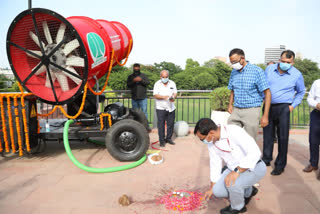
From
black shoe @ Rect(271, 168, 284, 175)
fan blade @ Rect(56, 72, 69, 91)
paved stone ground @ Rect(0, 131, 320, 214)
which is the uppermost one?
fan blade @ Rect(56, 72, 69, 91)

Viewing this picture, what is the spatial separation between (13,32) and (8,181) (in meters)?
2.33

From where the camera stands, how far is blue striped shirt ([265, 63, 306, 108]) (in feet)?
12.4

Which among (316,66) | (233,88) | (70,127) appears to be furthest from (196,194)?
(316,66)

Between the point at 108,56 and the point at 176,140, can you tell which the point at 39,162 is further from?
the point at 176,140

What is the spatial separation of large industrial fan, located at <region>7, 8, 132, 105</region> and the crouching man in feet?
7.67

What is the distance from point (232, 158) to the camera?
8.48ft

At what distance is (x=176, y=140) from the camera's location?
241 inches

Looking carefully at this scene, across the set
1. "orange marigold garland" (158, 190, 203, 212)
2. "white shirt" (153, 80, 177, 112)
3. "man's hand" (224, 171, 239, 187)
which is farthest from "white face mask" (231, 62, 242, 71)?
"white shirt" (153, 80, 177, 112)

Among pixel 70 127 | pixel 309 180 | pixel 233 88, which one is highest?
pixel 233 88

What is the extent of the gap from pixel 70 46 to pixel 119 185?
2271 mm

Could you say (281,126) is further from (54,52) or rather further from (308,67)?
(308,67)

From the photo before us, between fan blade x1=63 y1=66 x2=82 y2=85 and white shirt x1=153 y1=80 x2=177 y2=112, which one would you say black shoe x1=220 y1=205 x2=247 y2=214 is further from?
white shirt x1=153 y1=80 x2=177 y2=112

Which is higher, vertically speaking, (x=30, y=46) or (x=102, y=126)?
(x=30, y=46)

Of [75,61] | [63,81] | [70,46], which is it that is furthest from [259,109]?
[63,81]
